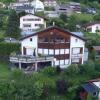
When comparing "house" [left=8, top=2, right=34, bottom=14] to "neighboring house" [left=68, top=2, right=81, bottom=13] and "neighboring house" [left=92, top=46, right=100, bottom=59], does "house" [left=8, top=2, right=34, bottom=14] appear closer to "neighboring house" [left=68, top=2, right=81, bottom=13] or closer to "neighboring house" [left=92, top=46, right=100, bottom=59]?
"neighboring house" [left=68, top=2, right=81, bottom=13]

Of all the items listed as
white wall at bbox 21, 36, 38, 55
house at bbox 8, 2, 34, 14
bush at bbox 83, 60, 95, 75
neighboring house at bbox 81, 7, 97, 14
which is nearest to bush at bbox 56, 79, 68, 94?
bush at bbox 83, 60, 95, 75

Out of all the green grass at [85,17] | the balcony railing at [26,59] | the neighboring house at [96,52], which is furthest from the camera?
the green grass at [85,17]

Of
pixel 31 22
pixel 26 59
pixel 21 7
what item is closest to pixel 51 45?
pixel 26 59

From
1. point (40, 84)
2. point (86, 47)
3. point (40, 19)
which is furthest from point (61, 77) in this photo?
point (40, 19)

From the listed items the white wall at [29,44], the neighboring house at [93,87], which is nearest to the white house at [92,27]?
the white wall at [29,44]

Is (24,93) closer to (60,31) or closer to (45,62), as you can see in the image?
(45,62)

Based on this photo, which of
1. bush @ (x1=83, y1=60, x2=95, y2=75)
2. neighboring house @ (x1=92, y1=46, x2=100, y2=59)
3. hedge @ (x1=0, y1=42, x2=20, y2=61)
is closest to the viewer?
bush @ (x1=83, y1=60, x2=95, y2=75)

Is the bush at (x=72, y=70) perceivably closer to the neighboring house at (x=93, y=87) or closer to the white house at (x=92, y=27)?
the neighboring house at (x=93, y=87)

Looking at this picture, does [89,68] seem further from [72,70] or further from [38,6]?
[38,6]
